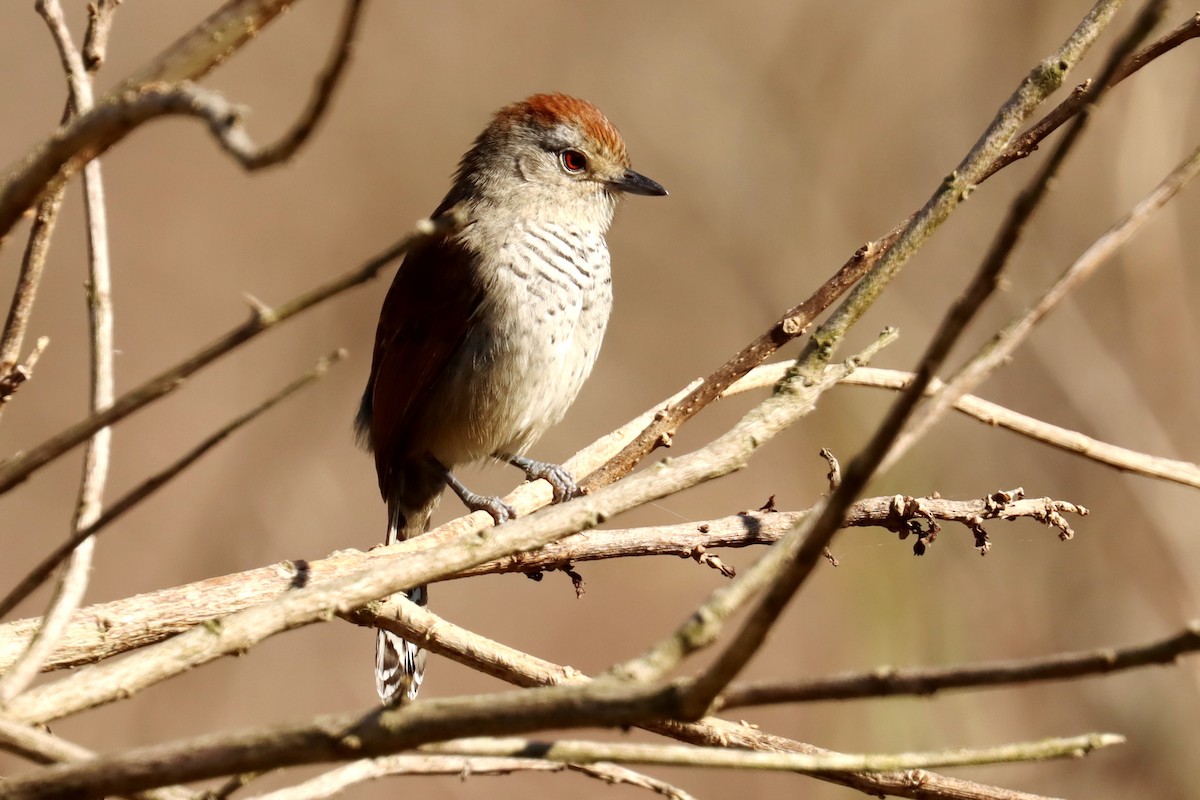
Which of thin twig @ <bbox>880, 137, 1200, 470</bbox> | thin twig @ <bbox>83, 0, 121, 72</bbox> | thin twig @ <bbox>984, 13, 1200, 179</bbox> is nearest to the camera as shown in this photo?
thin twig @ <bbox>880, 137, 1200, 470</bbox>

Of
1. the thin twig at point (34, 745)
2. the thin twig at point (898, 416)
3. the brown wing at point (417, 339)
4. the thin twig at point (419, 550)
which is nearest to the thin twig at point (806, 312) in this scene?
the thin twig at point (419, 550)

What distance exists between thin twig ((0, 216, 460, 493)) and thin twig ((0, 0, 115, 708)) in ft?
0.64

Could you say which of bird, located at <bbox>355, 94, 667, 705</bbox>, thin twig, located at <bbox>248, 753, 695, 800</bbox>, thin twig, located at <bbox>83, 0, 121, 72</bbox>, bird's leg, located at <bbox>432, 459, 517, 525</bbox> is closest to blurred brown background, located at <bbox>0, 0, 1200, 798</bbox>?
bird, located at <bbox>355, 94, 667, 705</bbox>

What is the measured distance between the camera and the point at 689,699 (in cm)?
107

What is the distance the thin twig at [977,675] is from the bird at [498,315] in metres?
3.19

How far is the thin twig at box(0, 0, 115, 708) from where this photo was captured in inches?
54.9

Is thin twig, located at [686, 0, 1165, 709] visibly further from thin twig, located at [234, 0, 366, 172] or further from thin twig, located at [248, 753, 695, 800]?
thin twig, located at [248, 753, 695, 800]

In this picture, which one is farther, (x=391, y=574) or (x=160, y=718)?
(x=160, y=718)

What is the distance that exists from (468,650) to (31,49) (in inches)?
281

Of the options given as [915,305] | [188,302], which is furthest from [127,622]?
[188,302]

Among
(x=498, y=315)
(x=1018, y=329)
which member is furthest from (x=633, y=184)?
(x=1018, y=329)

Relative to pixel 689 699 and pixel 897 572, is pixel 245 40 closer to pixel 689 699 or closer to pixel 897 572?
pixel 689 699

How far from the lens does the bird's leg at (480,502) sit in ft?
11.1

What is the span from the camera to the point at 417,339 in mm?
4703
